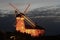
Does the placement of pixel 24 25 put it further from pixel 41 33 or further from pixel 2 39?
pixel 2 39

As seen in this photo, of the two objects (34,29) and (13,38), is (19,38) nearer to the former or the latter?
(13,38)

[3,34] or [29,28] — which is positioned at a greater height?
[3,34]

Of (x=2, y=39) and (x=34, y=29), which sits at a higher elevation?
(x=2, y=39)

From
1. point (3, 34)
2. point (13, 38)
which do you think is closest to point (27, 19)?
point (13, 38)

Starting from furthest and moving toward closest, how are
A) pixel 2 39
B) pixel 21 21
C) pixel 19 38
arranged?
pixel 21 21 < pixel 19 38 < pixel 2 39

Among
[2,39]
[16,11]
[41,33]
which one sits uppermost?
[2,39]

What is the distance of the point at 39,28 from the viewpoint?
75.5 m

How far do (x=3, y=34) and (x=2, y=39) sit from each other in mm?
73

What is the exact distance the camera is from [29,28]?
248ft

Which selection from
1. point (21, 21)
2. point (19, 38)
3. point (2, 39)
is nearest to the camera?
point (2, 39)

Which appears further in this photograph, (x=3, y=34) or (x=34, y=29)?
(x=34, y=29)

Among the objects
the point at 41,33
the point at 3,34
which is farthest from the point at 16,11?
the point at 3,34

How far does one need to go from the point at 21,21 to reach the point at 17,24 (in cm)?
233

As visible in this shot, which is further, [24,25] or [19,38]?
[24,25]
